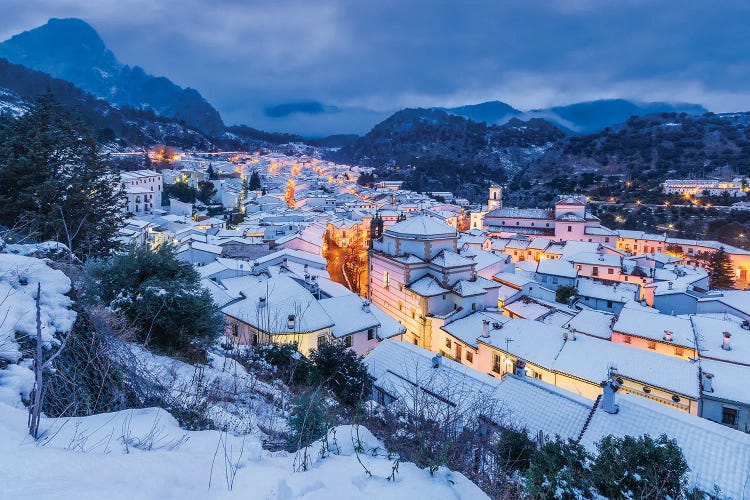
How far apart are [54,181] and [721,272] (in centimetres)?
4678

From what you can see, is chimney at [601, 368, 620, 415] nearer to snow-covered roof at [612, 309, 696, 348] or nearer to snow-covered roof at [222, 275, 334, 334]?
snow-covered roof at [222, 275, 334, 334]

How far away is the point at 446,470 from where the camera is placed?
9.47 feet

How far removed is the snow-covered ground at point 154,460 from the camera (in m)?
2.06

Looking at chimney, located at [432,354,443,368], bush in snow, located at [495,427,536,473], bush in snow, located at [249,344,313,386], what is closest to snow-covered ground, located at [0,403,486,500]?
bush in snow, located at [495,427,536,473]

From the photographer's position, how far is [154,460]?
8.13 ft

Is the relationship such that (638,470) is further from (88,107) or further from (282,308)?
(88,107)

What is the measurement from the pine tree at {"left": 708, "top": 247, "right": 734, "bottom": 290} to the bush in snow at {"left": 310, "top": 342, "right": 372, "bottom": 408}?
3830 cm

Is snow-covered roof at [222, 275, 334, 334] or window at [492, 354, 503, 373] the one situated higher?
snow-covered roof at [222, 275, 334, 334]

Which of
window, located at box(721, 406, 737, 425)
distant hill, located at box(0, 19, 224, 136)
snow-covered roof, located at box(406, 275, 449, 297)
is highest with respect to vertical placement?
distant hill, located at box(0, 19, 224, 136)

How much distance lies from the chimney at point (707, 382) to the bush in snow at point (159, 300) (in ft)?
52.4

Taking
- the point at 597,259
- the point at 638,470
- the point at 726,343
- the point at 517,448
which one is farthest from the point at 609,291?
the point at 638,470

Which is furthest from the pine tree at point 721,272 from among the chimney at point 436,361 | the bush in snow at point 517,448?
the bush in snow at point 517,448

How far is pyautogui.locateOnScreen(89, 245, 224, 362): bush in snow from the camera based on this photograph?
7355 millimetres

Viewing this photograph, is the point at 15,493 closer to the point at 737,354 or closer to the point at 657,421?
the point at 657,421
